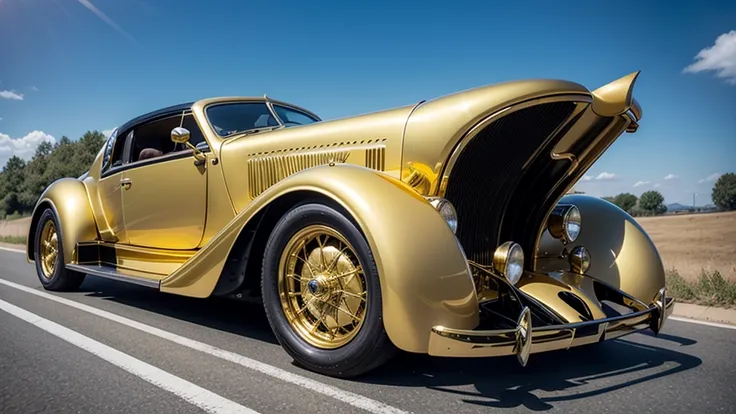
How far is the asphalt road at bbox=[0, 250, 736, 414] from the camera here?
2.06 m

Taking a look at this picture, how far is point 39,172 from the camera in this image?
5781 cm

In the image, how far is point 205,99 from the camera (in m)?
4.18

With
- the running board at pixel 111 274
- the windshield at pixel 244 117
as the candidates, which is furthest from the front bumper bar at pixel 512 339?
the windshield at pixel 244 117

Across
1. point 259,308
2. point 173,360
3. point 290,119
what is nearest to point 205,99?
point 290,119

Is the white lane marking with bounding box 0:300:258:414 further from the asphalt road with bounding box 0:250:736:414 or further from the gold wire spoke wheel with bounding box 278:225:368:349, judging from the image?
the gold wire spoke wheel with bounding box 278:225:368:349

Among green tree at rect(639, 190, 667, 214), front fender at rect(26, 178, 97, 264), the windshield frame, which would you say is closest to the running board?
front fender at rect(26, 178, 97, 264)

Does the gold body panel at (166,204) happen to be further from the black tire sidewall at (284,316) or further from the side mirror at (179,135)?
the black tire sidewall at (284,316)

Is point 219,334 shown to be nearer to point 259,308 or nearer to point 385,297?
point 259,308

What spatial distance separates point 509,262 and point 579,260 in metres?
0.92

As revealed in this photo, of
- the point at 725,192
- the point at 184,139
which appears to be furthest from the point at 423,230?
the point at 725,192

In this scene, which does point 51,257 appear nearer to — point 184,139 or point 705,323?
point 184,139

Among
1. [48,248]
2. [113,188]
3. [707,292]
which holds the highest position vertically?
[113,188]

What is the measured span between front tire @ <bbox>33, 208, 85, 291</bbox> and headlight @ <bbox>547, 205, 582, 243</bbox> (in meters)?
4.56

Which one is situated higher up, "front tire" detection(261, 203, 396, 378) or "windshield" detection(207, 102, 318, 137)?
"windshield" detection(207, 102, 318, 137)
